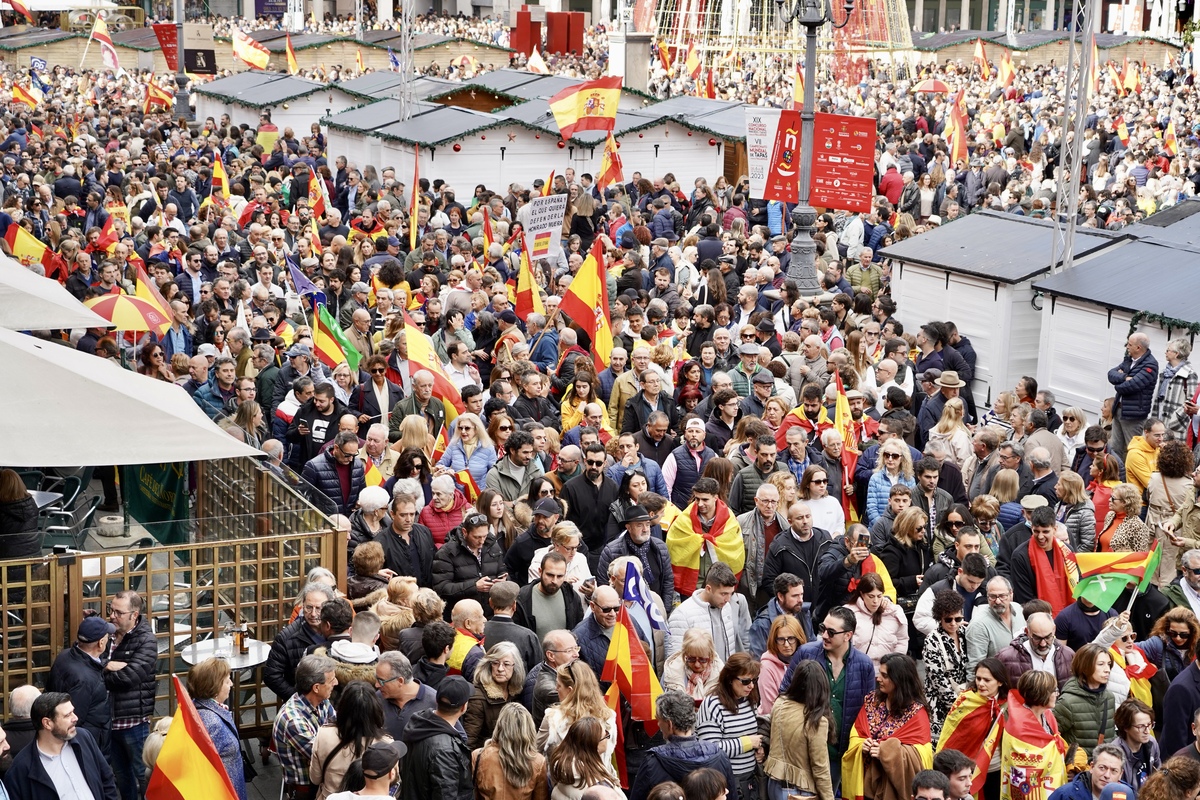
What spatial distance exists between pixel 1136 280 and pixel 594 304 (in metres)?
5.30

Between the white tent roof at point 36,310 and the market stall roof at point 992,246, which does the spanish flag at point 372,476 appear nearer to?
the white tent roof at point 36,310

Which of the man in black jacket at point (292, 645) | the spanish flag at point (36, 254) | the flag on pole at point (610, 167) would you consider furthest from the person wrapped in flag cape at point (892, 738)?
the flag on pole at point (610, 167)

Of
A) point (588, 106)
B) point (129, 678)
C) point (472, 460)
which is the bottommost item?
point (129, 678)

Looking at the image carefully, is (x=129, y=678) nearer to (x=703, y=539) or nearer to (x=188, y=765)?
(x=188, y=765)

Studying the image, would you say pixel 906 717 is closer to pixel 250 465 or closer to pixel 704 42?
pixel 250 465

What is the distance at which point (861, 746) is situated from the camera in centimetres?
709

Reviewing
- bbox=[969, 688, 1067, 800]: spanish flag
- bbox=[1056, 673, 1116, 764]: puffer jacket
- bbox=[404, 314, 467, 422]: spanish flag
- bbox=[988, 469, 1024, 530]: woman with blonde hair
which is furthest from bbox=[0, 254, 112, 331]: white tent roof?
bbox=[1056, 673, 1116, 764]: puffer jacket

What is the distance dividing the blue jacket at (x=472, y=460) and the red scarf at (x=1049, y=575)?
11.6 ft

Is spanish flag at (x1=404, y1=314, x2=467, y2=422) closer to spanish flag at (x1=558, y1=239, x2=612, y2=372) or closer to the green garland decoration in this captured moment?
spanish flag at (x1=558, y1=239, x2=612, y2=372)

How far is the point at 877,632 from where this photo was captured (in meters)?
7.98

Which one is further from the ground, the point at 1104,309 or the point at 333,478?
the point at 1104,309

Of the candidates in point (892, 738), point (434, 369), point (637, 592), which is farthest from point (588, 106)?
point (892, 738)

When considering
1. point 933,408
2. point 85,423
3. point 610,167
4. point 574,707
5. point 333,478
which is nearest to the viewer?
point 574,707

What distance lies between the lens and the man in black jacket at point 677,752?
643cm
